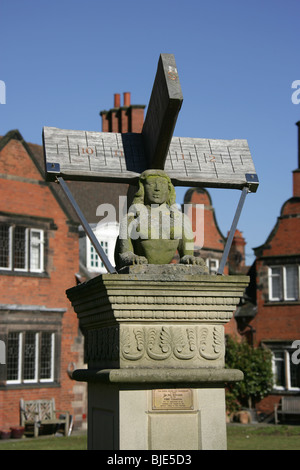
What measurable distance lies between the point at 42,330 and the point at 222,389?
19.6 meters

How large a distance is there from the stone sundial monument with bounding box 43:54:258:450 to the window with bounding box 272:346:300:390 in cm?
2474

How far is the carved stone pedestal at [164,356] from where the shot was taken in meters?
5.77

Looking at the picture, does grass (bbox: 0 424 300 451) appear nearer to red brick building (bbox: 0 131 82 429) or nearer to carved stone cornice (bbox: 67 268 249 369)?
red brick building (bbox: 0 131 82 429)

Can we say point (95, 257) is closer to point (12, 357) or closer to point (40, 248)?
point (40, 248)

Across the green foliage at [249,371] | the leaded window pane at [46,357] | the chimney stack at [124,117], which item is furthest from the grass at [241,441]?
the chimney stack at [124,117]

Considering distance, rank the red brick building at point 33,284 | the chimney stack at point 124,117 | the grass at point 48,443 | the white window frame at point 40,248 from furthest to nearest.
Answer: the chimney stack at point 124,117 < the white window frame at point 40,248 < the red brick building at point 33,284 < the grass at point 48,443

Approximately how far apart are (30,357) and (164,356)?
63.5ft

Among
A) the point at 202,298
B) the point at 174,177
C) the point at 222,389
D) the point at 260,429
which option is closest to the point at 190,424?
the point at 222,389

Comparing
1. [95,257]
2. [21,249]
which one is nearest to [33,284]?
[21,249]

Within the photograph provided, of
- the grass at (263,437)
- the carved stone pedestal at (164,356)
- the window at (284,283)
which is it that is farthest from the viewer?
the window at (284,283)

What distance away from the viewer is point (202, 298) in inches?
236

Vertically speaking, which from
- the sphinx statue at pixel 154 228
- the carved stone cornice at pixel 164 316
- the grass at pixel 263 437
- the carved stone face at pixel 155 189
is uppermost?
the carved stone face at pixel 155 189

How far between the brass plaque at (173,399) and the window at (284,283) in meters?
25.5

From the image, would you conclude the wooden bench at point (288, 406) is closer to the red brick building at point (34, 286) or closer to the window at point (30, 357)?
the red brick building at point (34, 286)
